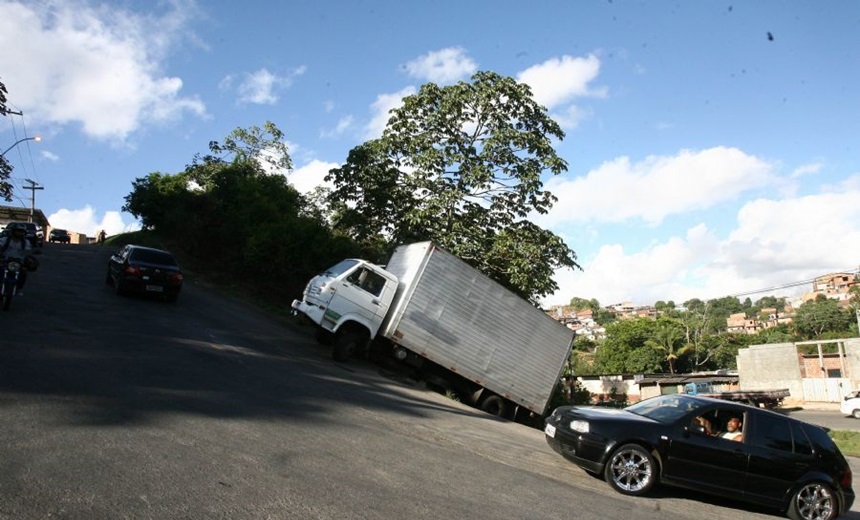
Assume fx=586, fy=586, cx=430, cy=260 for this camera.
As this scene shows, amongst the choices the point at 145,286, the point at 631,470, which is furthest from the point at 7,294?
the point at 631,470

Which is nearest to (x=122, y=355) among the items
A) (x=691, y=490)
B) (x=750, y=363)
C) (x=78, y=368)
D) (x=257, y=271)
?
(x=78, y=368)

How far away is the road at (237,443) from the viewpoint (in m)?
4.44

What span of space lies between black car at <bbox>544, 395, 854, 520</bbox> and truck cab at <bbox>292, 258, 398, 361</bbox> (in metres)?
5.60

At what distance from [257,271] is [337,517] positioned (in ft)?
66.6

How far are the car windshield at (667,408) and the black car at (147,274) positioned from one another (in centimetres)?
1284

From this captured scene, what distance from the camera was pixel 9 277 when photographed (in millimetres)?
11531

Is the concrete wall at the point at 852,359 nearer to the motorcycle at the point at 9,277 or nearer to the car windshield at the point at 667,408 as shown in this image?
the car windshield at the point at 667,408

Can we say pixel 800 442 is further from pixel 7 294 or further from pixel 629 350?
pixel 629 350

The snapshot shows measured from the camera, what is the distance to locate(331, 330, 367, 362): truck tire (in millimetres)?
13102

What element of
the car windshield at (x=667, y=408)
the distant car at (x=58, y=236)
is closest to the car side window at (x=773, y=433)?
the car windshield at (x=667, y=408)

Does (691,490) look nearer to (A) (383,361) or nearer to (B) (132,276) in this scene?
(A) (383,361)

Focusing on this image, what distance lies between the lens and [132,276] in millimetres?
15867

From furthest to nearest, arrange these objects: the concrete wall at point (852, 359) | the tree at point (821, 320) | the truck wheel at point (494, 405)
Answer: the tree at point (821, 320), the concrete wall at point (852, 359), the truck wheel at point (494, 405)

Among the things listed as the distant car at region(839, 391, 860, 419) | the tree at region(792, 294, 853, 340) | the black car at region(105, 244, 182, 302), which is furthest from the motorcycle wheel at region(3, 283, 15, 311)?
the tree at region(792, 294, 853, 340)
